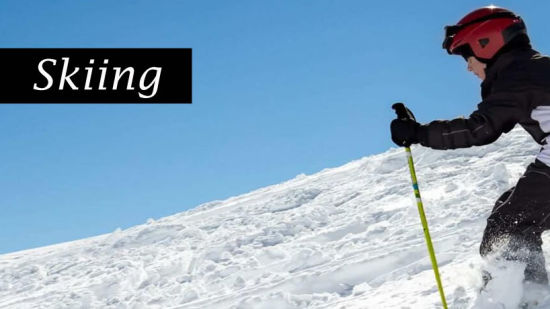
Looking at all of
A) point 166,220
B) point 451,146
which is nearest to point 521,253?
point 451,146

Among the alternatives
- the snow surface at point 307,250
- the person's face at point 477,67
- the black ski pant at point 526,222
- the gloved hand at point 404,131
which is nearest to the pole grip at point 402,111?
the gloved hand at point 404,131

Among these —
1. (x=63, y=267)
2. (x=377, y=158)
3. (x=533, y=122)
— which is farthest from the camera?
(x=377, y=158)

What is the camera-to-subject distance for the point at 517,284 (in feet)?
11.2

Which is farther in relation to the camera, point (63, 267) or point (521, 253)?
point (63, 267)

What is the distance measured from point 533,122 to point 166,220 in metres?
18.8

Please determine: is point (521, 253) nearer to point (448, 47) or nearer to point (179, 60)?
point (448, 47)

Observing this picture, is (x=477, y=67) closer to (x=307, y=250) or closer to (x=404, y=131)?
(x=404, y=131)

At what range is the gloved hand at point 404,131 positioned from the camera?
351 centimetres

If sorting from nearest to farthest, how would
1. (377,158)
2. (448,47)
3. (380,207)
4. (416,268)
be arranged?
(448,47) → (416,268) → (380,207) → (377,158)

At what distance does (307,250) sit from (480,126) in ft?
31.0

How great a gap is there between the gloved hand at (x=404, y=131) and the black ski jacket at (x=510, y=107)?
135 millimetres

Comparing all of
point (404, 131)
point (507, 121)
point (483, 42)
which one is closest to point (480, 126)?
point (507, 121)

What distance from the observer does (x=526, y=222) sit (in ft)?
11.1

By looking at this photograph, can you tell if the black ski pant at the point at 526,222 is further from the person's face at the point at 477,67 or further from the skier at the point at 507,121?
the person's face at the point at 477,67
